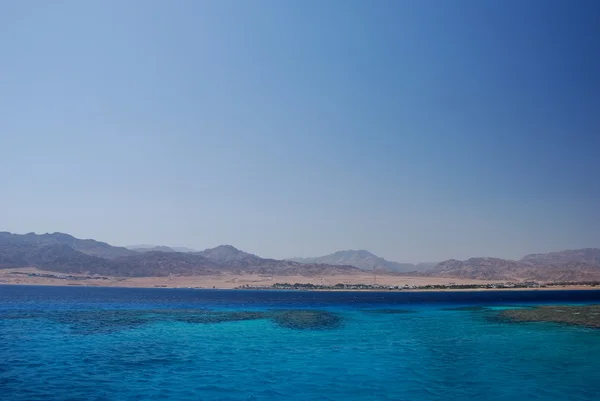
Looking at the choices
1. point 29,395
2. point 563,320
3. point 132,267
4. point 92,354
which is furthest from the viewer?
point 132,267

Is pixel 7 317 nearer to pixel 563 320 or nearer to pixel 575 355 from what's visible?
pixel 575 355

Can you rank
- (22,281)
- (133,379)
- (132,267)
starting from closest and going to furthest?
(133,379) < (22,281) < (132,267)

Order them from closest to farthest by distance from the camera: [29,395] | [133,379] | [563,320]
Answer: [29,395]
[133,379]
[563,320]

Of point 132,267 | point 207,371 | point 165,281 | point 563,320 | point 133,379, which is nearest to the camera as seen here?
point 133,379

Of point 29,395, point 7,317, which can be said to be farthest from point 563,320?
point 7,317

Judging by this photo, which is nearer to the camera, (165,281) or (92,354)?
(92,354)

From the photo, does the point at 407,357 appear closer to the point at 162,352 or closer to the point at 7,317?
the point at 162,352

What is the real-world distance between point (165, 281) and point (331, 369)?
170401 millimetres

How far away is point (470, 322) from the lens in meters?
47.4

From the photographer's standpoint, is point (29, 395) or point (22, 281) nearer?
point (29, 395)

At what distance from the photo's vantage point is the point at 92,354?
88.6 feet

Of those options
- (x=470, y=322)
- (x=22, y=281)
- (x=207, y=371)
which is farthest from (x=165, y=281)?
(x=207, y=371)

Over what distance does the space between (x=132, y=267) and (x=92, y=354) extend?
17958 cm

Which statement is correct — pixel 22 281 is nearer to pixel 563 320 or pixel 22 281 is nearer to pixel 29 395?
pixel 29 395
